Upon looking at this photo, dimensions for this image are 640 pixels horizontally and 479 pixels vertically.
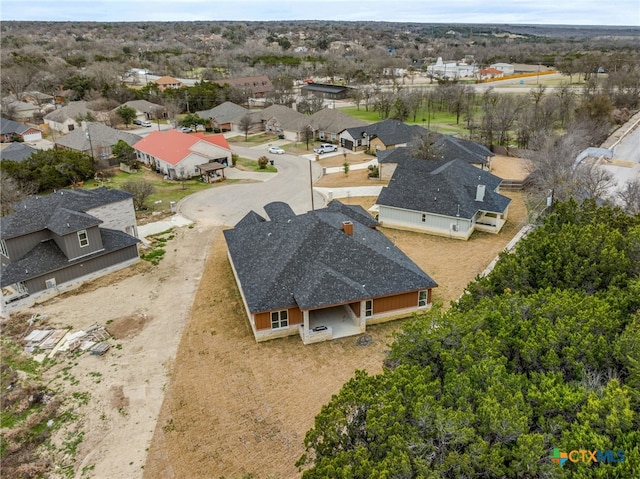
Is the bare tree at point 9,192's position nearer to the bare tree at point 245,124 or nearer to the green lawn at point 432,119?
the bare tree at point 245,124

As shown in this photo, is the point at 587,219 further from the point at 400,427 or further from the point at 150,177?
the point at 150,177

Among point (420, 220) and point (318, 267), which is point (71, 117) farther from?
point (318, 267)

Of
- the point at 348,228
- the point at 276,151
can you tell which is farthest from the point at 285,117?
the point at 348,228

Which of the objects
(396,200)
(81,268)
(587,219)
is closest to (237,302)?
(81,268)

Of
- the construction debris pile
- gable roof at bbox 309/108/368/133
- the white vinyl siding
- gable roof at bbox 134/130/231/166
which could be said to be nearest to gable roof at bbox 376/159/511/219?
the white vinyl siding

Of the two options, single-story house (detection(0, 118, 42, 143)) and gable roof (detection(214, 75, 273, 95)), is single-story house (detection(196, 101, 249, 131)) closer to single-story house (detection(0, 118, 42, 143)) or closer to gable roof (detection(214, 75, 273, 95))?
gable roof (detection(214, 75, 273, 95))

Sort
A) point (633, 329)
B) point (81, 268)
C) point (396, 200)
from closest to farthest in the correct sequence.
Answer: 1. point (633, 329)
2. point (81, 268)
3. point (396, 200)
